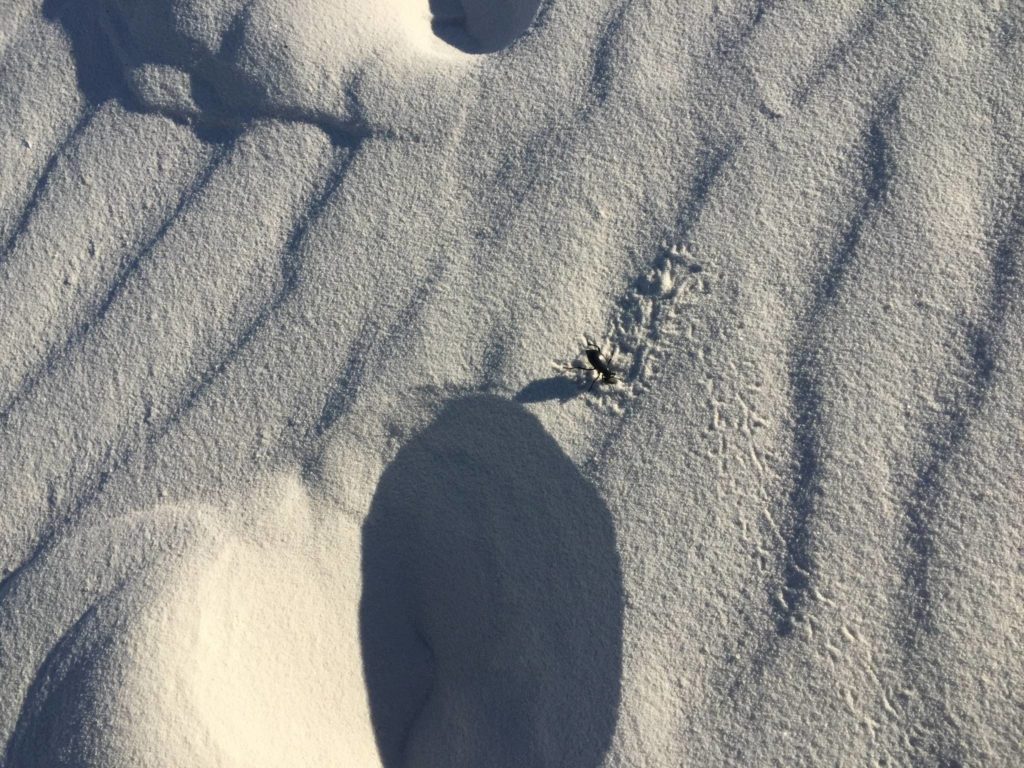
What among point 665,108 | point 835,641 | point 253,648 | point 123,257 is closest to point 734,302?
point 665,108

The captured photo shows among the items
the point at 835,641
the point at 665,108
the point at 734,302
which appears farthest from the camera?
the point at 665,108

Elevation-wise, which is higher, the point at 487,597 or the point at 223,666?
the point at 487,597

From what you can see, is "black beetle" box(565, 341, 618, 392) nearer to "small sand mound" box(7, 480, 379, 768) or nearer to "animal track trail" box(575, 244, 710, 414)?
"animal track trail" box(575, 244, 710, 414)

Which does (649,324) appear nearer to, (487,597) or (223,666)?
(487,597)

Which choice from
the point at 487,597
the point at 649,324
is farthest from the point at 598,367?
the point at 487,597

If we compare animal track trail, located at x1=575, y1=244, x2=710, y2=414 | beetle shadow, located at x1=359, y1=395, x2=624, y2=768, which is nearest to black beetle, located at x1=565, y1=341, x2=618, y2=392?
animal track trail, located at x1=575, y1=244, x2=710, y2=414

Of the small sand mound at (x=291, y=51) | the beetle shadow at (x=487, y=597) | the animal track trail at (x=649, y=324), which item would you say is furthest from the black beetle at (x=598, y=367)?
the small sand mound at (x=291, y=51)

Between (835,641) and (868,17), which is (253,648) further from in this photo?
(868,17)
